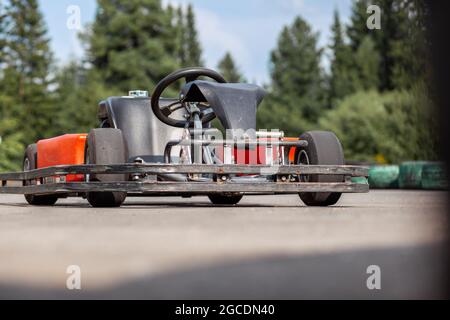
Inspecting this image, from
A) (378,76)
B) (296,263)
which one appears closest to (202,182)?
(296,263)

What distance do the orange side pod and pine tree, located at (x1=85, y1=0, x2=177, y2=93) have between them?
166 ft

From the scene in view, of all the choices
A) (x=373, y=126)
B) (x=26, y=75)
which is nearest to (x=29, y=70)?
(x=26, y=75)

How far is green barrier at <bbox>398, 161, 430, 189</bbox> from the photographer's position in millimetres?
23969

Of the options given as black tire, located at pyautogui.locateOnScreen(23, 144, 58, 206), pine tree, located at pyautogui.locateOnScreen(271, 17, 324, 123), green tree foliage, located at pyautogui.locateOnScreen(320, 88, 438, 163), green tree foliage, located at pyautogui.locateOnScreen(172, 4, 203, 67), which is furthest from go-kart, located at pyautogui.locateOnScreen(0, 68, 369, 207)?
green tree foliage, located at pyautogui.locateOnScreen(172, 4, 203, 67)

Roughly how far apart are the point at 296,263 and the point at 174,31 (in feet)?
209

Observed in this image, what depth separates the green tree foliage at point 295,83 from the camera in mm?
75750

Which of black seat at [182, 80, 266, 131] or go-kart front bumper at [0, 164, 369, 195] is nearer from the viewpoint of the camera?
go-kart front bumper at [0, 164, 369, 195]

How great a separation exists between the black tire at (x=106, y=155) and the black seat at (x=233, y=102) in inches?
43.6

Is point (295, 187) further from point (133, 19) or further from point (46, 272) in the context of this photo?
point (133, 19)

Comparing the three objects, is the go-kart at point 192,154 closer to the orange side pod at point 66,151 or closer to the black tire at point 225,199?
the orange side pod at point 66,151

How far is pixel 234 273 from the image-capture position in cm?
420

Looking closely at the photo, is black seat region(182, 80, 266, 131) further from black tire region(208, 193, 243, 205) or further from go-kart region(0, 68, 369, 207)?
black tire region(208, 193, 243, 205)

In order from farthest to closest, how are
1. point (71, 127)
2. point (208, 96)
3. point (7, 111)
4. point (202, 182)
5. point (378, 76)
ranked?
1. point (378, 76)
2. point (71, 127)
3. point (7, 111)
4. point (208, 96)
5. point (202, 182)
